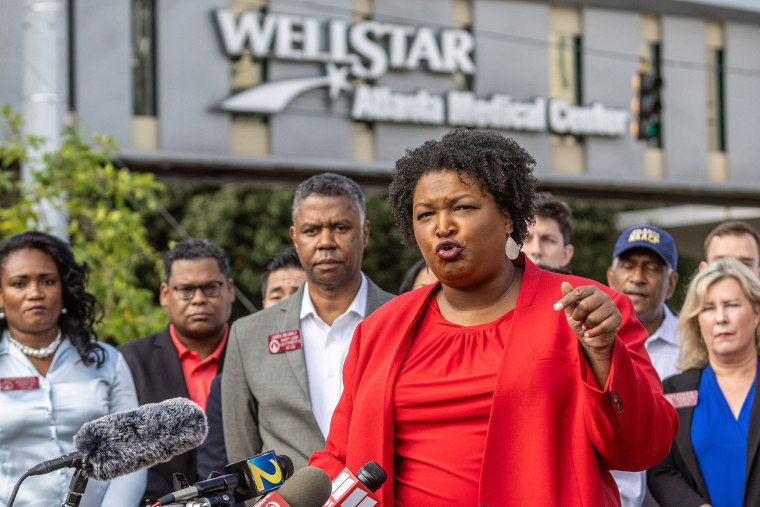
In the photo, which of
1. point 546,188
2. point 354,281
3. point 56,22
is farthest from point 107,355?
point 546,188

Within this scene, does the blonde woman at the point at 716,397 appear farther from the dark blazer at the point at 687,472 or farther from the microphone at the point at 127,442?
the microphone at the point at 127,442

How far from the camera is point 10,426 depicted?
13.9 feet

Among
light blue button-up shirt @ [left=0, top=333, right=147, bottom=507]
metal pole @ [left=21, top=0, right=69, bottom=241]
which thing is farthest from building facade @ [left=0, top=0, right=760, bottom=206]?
light blue button-up shirt @ [left=0, top=333, right=147, bottom=507]

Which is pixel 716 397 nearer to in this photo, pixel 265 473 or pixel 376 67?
pixel 265 473

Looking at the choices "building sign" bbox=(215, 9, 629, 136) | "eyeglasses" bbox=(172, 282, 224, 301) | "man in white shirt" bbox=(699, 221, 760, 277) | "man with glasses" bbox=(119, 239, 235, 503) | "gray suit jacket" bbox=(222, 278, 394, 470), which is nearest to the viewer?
"gray suit jacket" bbox=(222, 278, 394, 470)

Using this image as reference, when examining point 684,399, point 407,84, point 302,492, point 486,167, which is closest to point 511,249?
point 486,167

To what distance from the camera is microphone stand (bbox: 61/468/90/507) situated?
98.0 inches

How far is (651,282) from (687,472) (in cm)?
131

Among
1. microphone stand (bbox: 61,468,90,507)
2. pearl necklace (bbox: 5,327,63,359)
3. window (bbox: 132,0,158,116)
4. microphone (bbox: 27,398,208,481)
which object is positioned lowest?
microphone stand (bbox: 61,468,90,507)

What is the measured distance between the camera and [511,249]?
2.80 meters

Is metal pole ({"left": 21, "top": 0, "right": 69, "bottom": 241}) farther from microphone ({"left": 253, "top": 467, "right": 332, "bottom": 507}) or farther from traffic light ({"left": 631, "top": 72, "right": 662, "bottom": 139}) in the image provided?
traffic light ({"left": 631, "top": 72, "right": 662, "bottom": 139})

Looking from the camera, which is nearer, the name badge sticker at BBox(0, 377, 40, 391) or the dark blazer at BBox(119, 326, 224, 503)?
the name badge sticker at BBox(0, 377, 40, 391)

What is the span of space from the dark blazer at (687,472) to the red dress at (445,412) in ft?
7.13

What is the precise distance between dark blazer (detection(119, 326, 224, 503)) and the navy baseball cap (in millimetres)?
2538
